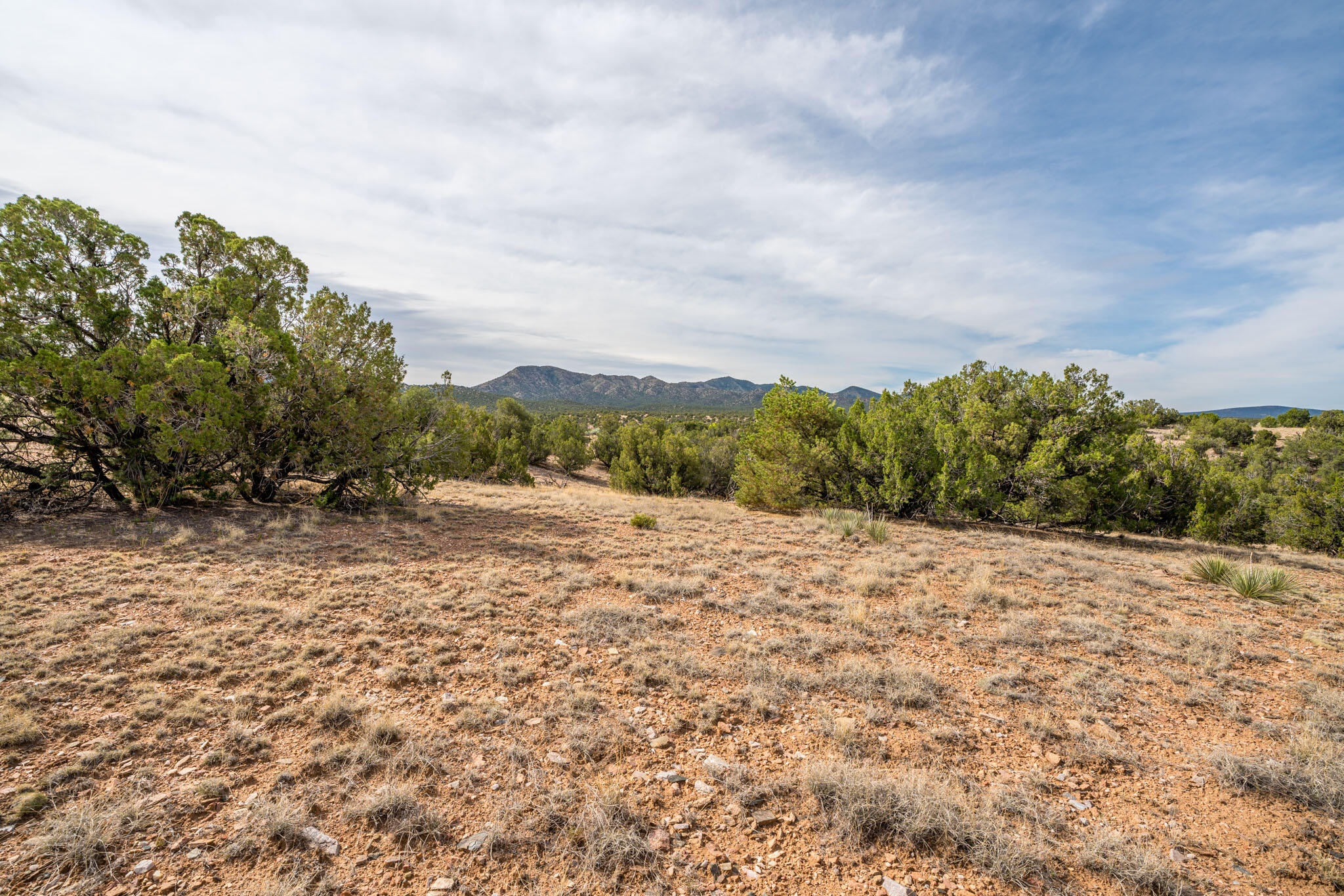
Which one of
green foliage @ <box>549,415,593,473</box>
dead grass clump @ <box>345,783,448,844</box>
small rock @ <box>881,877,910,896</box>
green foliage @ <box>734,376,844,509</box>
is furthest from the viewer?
green foliage @ <box>549,415,593,473</box>

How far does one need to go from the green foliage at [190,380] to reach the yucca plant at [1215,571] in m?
16.0

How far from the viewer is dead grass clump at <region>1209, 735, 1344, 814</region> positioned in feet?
11.2

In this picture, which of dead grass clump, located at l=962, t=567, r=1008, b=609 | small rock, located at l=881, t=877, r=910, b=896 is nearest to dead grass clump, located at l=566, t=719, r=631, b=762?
small rock, located at l=881, t=877, r=910, b=896

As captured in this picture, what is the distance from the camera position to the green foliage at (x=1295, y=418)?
166 feet

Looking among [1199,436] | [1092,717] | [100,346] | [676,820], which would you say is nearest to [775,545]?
[1092,717]

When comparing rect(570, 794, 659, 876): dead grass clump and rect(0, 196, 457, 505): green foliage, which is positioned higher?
rect(0, 196, 457, 505): green foliage

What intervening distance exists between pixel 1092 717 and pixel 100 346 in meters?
17.1

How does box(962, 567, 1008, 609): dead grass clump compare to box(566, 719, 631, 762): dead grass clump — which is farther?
box(962, 567, 1008, 609): dead grass clump

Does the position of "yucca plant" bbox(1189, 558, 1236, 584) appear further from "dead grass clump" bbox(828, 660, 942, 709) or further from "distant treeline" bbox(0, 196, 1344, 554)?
"dead grass clump" bbox(828, 660, 942, 709)

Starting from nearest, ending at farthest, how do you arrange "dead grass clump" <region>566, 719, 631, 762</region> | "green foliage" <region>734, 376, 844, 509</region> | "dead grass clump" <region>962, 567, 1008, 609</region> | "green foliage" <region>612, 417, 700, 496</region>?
"dead grass clump" <region>566, 719, 631, 762</region> → "dead grass clump" <region>962, 567, 1008, 609</region> → "green foliage" <region>734, 376, 844, 509</region> → "green foliage" <region>612, 417, 700, 496</region>

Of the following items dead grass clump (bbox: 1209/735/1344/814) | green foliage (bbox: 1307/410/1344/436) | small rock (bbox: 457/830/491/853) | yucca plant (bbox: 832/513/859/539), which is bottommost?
small rock (bbox: 457/830/491/853)

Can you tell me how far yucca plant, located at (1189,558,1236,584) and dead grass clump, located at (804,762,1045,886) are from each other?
28.5 feet

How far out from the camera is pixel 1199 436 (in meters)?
41.9

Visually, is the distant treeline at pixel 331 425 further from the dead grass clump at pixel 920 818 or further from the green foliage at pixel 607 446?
the green foliage at pixel 607 446
